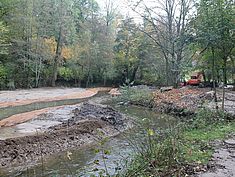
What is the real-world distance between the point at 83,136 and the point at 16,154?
9.09 ft

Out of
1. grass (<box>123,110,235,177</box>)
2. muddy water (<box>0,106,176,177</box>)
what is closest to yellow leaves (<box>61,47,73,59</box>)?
muddy water (<box>0,106,176,177</box>)

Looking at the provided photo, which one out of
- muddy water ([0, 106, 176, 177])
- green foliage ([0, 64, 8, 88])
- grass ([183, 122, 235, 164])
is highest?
green foliage ([0, 64, 8, 88])

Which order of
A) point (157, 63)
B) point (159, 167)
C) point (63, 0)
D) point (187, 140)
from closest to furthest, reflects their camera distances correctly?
point (159, 167) < point (187, 140) < point (63, 0) < point (157, 63)

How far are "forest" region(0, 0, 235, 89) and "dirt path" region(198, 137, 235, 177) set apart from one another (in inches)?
560

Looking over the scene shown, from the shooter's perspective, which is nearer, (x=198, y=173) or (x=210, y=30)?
(x=198, y=173)

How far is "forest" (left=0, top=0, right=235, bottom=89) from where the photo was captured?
26062 mm

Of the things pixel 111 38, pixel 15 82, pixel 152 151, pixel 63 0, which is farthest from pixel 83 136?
pixel 111 38

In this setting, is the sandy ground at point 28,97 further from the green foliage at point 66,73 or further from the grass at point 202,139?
the grass at point 202,139

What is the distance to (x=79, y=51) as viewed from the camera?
38.2 meters

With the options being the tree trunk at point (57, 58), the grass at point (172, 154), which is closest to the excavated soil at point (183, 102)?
the grass at point (172, 154)

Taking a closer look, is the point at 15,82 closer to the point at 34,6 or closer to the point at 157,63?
the point at 34,6

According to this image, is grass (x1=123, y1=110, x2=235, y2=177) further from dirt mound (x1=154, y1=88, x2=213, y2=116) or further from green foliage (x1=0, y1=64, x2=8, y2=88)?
green foliage (x1=0, y1=64, x2=8, y2=88)

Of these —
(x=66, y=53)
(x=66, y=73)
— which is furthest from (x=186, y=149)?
(x=66, y=73)

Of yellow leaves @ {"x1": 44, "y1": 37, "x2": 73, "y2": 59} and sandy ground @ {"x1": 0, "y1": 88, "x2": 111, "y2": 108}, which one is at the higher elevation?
yellow leaves @ {"x1": 44, "y1": 37, "x2": 73, "y2": 59}
